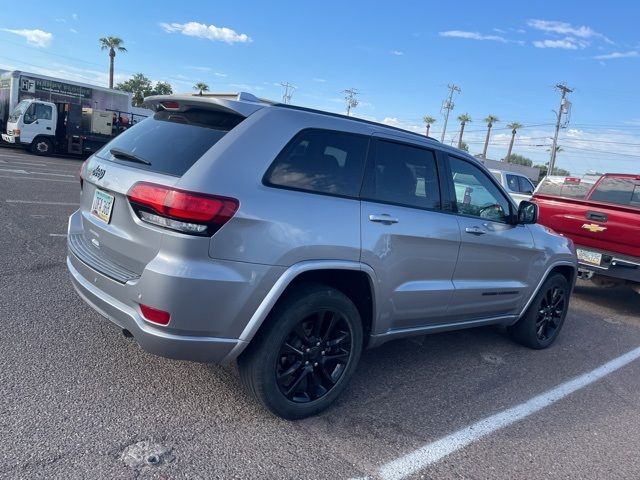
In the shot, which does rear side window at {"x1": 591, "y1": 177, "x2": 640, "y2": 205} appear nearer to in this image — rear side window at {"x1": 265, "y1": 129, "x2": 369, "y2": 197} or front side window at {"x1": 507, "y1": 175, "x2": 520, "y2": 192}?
rear side window at {"x1": 265, "y1": 129, "x2": 369, "y2": 197}

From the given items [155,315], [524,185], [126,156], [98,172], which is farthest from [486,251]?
[524,185]

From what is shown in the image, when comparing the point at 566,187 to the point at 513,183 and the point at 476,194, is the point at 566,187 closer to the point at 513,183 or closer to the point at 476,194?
the point at 476,194

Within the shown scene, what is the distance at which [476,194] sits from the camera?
14.9ft

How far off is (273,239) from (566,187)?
6582 millimetres

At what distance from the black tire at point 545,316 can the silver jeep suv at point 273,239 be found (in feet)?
4.20

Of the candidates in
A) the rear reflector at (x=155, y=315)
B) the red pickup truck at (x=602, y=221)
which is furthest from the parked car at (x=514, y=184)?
the rear reflector at (x=155, y=315)

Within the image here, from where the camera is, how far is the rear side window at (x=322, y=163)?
313 cm

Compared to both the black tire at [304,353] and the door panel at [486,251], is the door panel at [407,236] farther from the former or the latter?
the black tire at [304,353]

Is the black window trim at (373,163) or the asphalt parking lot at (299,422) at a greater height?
the black window trim at (373,163)

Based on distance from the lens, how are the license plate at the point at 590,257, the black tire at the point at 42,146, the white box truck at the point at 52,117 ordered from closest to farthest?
the license plate at the point at 590,257 → the white box truck at the point at 52,117 → the black tire at the point at 42,146

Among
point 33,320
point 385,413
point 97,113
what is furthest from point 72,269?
point 97,113

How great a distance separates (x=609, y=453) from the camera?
347cm

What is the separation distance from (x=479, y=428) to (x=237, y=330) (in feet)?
5.92

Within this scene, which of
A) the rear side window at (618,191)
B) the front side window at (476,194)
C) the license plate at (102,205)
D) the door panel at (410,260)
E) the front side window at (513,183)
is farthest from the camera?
the front side window at (513,183)
